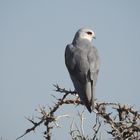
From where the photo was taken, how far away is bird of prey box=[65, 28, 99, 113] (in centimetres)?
674

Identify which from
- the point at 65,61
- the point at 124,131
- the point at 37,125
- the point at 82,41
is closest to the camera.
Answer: the point at 124,131

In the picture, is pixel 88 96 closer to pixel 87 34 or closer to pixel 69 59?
pixel 69 59

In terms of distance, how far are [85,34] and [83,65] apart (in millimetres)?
2295

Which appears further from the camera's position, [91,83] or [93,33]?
[93,33]

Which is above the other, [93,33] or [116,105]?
[93,33]

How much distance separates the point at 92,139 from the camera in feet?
12.5

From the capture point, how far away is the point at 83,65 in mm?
7375

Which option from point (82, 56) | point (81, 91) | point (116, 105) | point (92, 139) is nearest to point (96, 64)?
point (82, 56)

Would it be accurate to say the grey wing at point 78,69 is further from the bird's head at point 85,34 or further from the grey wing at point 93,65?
the bird's head at point 85,34

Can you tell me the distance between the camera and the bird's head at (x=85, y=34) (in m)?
9.30

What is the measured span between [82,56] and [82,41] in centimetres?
113

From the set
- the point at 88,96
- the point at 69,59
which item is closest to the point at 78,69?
the point at 69,59

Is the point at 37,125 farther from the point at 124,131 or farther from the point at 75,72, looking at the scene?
the point at 75,72

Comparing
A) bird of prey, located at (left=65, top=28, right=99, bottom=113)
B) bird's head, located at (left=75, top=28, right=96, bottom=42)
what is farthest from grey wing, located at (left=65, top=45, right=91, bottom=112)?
bird's head, located at (left=75, top=28, right=96, bottom=42)
